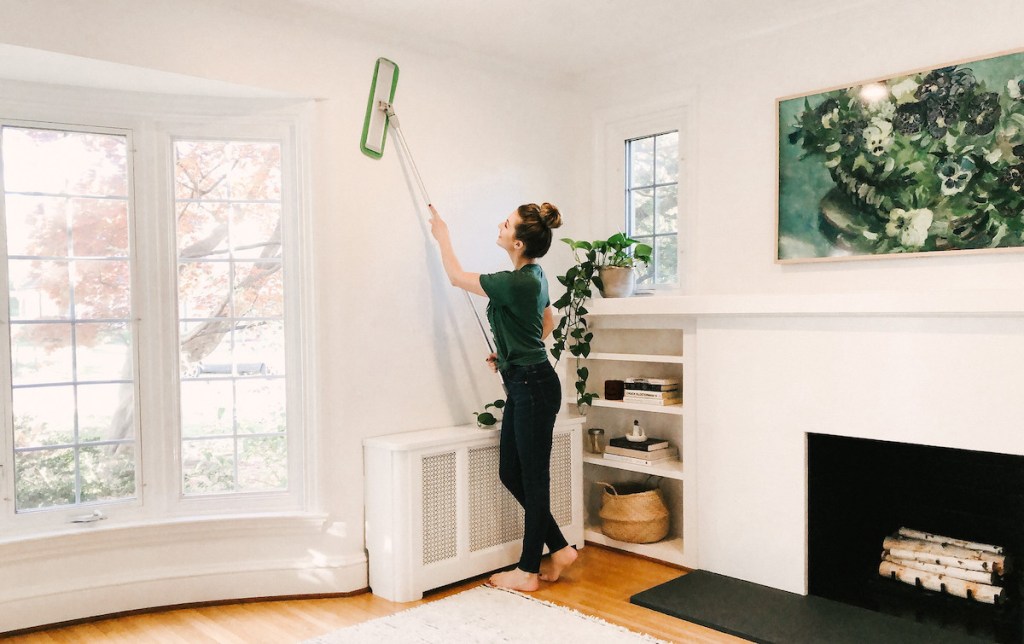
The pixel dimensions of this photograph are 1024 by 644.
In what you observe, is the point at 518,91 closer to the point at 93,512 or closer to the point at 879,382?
the point at 879,382

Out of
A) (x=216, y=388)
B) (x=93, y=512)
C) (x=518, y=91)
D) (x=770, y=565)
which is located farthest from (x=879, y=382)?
(x=93, y=512)

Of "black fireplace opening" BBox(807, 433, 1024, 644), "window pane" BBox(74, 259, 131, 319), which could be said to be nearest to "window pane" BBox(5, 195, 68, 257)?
"window pane" BBox(74, 259, 131, 319)

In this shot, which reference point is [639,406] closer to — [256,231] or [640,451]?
[640,451]

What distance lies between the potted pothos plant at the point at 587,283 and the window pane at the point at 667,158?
1.19ft

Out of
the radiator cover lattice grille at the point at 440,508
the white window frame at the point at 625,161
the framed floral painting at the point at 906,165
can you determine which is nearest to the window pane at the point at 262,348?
the radiator cover lattice grille at the point at 440,508

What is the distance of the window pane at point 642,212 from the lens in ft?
13.6

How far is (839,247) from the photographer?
338cm

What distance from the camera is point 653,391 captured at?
3.81 metres

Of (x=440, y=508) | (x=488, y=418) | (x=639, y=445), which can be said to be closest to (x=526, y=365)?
(x=488, y=418)

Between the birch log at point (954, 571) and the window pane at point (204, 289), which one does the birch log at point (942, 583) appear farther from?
the window pane at point (204, 289)

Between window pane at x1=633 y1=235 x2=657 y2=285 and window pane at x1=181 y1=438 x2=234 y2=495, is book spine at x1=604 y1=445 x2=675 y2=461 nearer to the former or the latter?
window pane at x1=633 y1=235 x2=657 y2=285

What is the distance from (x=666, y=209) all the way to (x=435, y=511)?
1.88 meters

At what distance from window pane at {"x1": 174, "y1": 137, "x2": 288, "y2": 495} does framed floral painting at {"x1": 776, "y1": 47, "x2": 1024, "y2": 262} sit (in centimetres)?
220

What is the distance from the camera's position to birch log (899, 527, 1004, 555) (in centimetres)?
309
